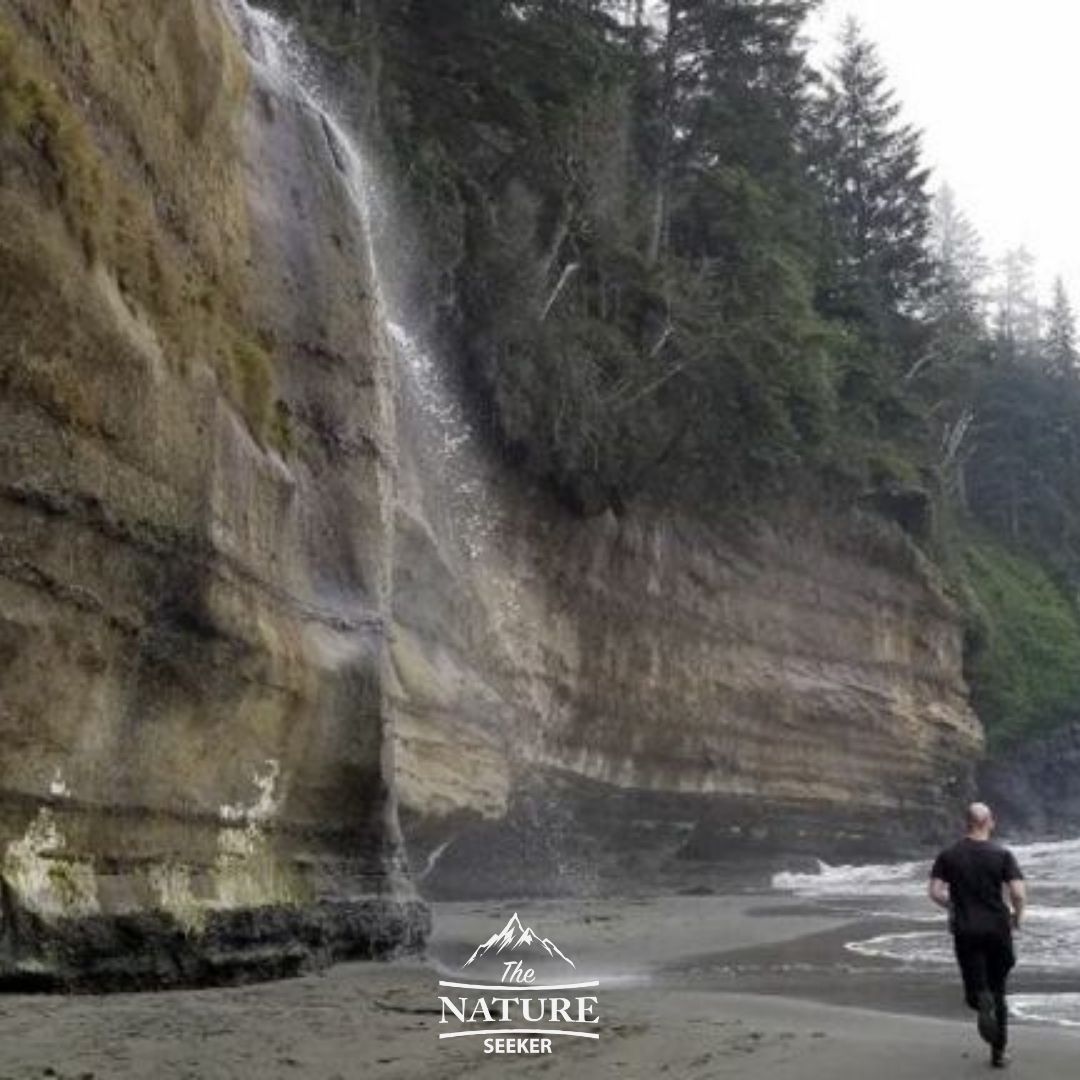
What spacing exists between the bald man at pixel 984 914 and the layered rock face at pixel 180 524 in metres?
4.24

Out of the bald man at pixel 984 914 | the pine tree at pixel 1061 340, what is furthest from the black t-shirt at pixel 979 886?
the pine tree at pixel 1061 340

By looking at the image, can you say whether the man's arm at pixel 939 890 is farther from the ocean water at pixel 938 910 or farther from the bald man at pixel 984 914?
the ocean water at pixel 938 910

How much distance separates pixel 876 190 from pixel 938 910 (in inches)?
1270

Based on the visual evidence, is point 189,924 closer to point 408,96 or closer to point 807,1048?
point 807,1048

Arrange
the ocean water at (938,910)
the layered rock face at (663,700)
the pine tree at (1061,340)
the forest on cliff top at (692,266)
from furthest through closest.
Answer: the pine tree at (1061,340) → the forest on cliff top at (692,266) → the layered rock face at (663,700) → the ocean water at (938,910)

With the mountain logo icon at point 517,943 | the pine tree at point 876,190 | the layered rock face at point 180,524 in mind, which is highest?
the pine tree at point 876,190

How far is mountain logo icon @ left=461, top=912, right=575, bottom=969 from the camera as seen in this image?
1260 cm

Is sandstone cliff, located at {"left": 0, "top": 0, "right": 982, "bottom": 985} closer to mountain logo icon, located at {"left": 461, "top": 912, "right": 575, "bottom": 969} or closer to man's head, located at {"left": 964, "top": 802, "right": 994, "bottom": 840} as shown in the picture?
mountain logo icon, located at {"left": 461, "top": 912, "right": 575, "bottom": 969}

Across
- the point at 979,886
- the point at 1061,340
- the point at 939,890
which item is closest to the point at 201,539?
the point at 939,890

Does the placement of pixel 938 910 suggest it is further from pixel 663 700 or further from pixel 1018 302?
pixel 1018 302

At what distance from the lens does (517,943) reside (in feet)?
43.2

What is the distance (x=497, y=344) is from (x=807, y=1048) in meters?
15.4

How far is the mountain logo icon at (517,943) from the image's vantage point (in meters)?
12.6

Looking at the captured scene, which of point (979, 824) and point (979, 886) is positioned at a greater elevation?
point (979, 824)
